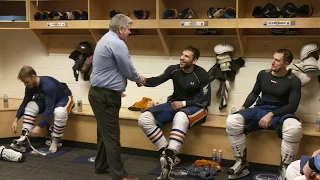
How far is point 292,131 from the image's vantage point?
3.41 meters

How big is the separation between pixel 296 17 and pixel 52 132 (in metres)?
2.76

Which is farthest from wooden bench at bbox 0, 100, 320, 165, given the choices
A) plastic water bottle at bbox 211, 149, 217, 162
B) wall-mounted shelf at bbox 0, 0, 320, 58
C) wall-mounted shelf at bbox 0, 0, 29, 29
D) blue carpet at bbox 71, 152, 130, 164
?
wall-mounted shelf at bbox 0, 0, 29, 29

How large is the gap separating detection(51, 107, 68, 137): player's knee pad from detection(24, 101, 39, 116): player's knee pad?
25 cm

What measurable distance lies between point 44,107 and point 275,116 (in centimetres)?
243

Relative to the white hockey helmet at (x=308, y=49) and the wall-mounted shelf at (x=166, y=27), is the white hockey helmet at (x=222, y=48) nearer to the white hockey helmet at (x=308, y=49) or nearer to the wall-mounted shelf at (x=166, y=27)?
the wall-mounted shelf at (x=166, y=27)

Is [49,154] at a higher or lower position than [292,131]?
lower

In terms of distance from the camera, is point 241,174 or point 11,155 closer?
point 241,174

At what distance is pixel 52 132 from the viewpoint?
4.59 meters

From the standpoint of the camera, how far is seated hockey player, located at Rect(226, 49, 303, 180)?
347 cm

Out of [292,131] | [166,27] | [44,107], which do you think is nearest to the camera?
[292,131]

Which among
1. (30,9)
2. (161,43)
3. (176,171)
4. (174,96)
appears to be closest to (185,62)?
(174,96)

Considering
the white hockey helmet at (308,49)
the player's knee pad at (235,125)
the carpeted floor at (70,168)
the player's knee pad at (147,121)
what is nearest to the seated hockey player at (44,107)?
the carpeted floor at (70,168)

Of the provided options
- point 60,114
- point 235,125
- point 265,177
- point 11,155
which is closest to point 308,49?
point 235,125

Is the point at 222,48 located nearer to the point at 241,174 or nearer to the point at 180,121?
the point at 180,121
